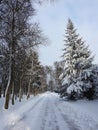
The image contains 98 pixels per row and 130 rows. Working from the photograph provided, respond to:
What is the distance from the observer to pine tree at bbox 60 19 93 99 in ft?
97.3

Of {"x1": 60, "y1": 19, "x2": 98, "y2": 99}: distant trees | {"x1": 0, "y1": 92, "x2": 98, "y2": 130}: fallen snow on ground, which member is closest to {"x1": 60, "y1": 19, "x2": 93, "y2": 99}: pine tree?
{"x1": 60, "y1": 19, "x2": 98, "y2": 99}: distant trees

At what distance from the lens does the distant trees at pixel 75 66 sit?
2891 centimetres

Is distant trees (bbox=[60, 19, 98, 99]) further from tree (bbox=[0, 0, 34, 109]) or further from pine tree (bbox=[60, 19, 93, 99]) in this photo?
tree (bbox=[0, 0, 34, 109])

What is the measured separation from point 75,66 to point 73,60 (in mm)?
864

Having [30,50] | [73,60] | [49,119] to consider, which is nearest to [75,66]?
[73,60]

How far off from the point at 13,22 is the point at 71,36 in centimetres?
1658

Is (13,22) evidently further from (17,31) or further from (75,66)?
(75,66)

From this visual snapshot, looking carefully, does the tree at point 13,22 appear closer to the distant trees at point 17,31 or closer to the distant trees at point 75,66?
the distant trees at point 17,31

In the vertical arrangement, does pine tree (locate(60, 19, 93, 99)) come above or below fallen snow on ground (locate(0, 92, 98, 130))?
above

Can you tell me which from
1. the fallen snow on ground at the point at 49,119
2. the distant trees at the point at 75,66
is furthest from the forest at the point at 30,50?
the fallen snow on ground at the point at 49,119

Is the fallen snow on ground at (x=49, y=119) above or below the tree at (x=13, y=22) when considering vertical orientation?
below

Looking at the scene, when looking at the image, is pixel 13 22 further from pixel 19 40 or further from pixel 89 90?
pixel 89 90

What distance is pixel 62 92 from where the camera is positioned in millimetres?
32094

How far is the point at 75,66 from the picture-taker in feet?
106
